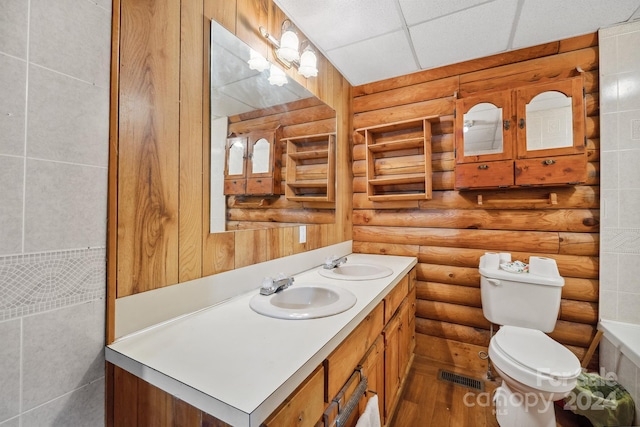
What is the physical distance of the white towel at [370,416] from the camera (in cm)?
99

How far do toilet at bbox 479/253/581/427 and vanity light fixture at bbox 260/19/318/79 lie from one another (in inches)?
68.6

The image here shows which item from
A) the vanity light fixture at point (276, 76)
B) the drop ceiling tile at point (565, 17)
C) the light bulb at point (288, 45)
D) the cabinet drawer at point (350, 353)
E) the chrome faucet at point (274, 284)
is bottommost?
the cabinet drawer at point (350, 353)

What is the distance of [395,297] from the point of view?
1.57 meters

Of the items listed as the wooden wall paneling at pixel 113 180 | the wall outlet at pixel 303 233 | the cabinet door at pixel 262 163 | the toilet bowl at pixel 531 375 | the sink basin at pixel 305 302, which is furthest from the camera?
the wall outlet at pixel 303 233

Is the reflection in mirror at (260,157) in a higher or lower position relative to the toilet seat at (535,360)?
higher

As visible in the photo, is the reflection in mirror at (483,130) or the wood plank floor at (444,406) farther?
the reflection in mirror at (483,130)

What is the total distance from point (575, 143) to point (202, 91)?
7.13 ft

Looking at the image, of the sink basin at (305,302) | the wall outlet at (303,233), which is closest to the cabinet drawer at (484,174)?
the wall outlet at (303,233)

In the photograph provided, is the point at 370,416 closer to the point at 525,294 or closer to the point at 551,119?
the point at 525,294

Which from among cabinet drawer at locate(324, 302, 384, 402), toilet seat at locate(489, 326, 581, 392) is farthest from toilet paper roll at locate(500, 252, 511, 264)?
cabinet drawer at locate(324, 302, 384, 402)

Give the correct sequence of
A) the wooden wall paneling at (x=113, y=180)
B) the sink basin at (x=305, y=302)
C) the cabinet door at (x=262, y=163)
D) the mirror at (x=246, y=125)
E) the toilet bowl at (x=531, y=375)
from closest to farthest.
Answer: the wooden wall paneling at (x=113, y=180), the sink basin at (x=305, y=302), the mirror at (x=246, y=125), the toilet bowl at (x=531, y=375), the cabinet door at (x=262, y=163)

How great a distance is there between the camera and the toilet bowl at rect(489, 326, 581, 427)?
1.25 metres

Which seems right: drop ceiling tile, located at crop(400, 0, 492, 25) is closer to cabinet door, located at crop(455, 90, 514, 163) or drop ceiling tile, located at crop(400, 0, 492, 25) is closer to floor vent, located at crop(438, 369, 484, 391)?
cabinet door, located at crop(455, 90, 514, 163)

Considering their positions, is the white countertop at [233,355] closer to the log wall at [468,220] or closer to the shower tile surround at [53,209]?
the shower tile surround at [53,209]
